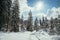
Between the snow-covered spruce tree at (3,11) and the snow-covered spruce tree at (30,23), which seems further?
the snow-covered spruce tree at (30,23)

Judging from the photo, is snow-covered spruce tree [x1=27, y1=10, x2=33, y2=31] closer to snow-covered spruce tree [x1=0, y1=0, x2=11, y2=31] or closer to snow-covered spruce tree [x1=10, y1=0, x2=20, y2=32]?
snow-covered spruce tree [x1=10, y1=0, x2=20, y2=32]

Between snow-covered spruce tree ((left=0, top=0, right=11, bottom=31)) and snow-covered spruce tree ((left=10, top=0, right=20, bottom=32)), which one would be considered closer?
snow-covered spruce tree ((left=0, top=0, right=11, bottom=31))

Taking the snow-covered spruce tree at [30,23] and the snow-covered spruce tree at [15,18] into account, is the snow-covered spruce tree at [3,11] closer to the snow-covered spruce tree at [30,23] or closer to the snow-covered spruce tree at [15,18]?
the snow-covered spruce tree at [15,18]

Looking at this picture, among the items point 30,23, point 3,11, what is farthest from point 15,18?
point 30,23

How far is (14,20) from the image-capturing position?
38562mm

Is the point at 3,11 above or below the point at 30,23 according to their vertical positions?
above

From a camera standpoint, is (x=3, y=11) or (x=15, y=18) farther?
(x=15, y=18)

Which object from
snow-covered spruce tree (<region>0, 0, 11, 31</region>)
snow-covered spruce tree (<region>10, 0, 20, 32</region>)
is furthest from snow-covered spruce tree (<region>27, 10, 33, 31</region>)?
snow-covered spruce tree (<region>0, 0, 11, 31</region>)

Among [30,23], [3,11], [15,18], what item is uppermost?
[3,11]

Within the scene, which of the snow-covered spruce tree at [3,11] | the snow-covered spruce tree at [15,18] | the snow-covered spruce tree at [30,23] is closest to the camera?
the snow-covered spruce tree at [3,11]

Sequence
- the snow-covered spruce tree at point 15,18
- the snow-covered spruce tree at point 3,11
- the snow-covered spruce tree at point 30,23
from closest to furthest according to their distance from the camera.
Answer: the snow-covered spruce tree at point 3,11 < the snow-covered spruce tree at point 15,18 < the snow-covered spruce tree at point 30,23

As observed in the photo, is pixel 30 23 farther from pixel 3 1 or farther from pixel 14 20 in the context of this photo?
pixel 3 1

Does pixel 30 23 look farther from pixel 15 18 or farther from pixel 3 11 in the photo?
pixel 3 11

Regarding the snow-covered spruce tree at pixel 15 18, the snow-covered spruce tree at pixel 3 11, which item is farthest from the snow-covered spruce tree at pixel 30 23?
the snow-covered spruce tree at pixel 3 11
